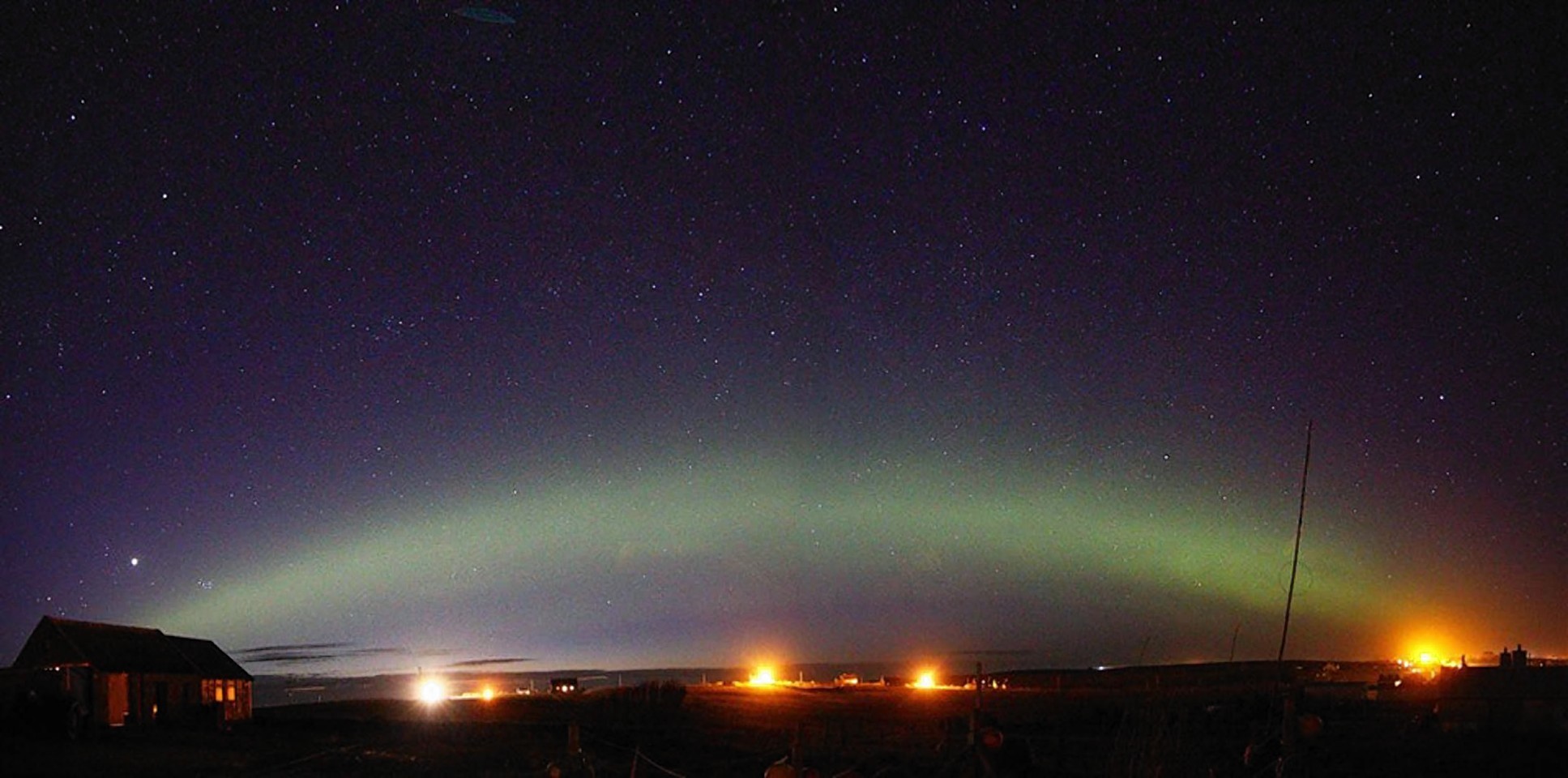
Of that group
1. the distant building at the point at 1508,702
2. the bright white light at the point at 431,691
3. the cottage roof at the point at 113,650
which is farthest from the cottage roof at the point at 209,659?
the distant building at the point at 1508,702

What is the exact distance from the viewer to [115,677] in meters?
37.6

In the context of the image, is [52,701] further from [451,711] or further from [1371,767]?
[1371,767]

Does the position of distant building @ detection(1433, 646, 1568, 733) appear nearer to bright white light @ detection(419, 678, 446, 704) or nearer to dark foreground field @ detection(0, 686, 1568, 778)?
dark foreground field @ detection(0, 686, 1568, 778)

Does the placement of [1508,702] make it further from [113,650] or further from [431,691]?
[431,691]

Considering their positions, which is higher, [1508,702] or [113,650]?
[113,650]

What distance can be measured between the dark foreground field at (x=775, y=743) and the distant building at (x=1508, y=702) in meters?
0.88

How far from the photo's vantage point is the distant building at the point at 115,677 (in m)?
36.5

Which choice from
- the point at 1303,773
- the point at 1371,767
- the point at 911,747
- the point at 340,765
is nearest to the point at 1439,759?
the point at 1371,767

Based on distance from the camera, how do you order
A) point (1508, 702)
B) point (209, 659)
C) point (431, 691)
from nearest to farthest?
point (1508, 702)
point (209, 659)
point (431, 691)

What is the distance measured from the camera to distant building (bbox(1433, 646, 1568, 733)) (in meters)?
30.0

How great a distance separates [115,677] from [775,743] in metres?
19.6

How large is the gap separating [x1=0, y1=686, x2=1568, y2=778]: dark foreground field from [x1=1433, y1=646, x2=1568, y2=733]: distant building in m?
0.88

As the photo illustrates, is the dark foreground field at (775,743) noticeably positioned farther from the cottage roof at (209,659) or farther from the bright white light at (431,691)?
the bright white light at (431,691)

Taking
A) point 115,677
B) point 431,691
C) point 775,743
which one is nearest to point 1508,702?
point 775,743
